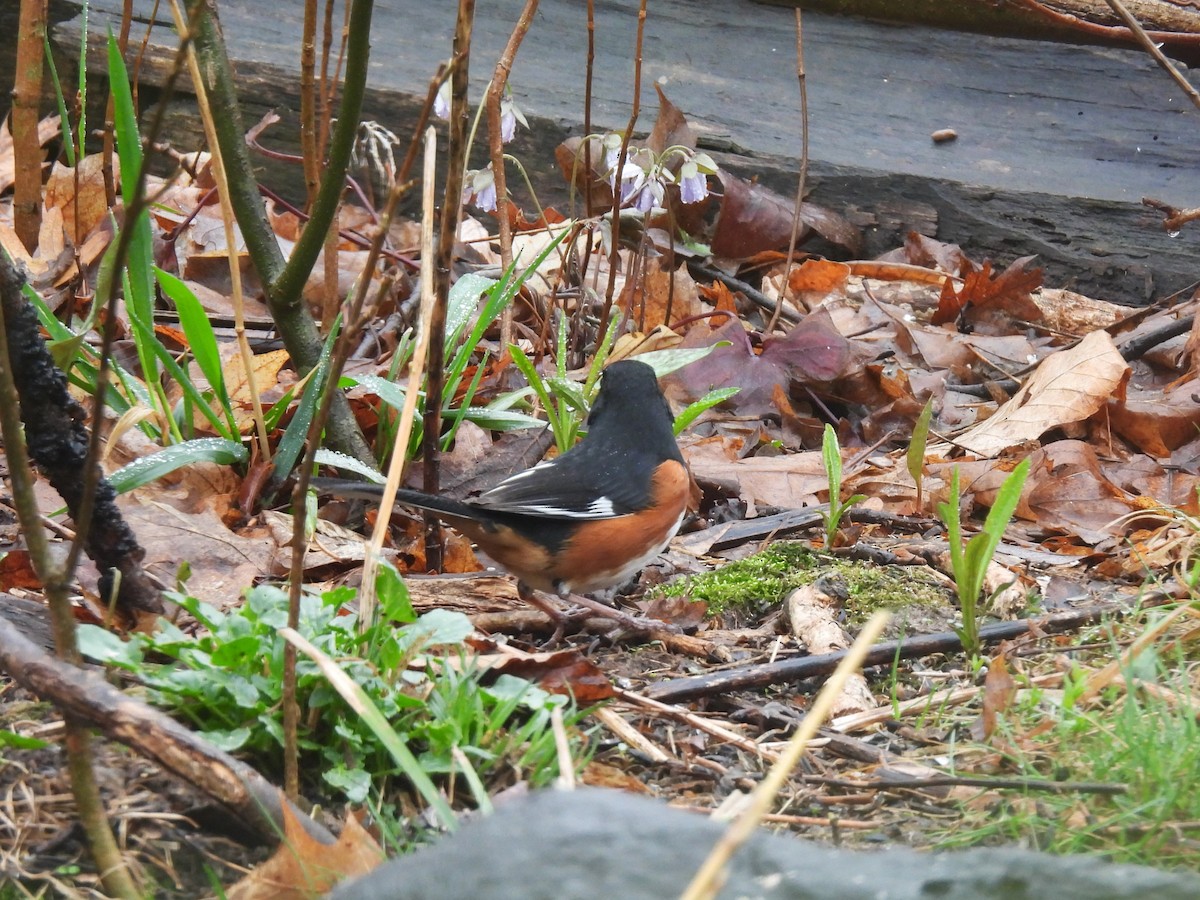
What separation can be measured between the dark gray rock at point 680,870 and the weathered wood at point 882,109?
15.0 feet

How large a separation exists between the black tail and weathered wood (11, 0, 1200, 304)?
10.1 feet

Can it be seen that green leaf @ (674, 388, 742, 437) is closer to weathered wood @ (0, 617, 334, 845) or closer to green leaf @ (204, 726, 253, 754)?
green leaf @ (204, 726, 253, 754)

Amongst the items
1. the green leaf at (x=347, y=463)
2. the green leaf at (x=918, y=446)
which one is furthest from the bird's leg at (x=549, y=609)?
the green leaf at (x=918, y=446)

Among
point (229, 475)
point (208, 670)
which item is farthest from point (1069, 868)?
point (229, 475)

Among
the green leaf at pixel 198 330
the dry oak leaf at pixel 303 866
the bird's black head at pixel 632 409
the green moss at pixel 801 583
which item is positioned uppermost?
the green leaf at pixel 198 330

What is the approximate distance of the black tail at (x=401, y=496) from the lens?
2.43m

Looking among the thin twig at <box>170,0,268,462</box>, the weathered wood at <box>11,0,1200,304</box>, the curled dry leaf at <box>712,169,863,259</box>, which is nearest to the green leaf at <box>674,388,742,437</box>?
the thin twig at <box>170,0,268,462</box>

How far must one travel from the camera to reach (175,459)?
268 centimetres

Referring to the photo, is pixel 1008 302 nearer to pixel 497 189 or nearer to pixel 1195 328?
pixel 1195 328

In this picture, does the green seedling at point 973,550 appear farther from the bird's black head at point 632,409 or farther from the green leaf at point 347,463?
the green leaf at point 347,463

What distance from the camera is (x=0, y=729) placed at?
1.81 meters

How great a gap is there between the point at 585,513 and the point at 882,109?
→ 3.73m

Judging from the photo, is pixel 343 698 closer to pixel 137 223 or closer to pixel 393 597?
pixel 393 597

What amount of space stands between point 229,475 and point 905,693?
5.83 feet
